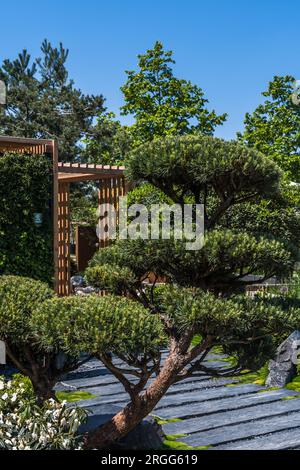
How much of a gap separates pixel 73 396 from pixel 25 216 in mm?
2866

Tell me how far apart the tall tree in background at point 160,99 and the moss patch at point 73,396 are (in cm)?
1365

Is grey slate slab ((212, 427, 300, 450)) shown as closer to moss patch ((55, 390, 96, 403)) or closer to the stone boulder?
the stone boulder

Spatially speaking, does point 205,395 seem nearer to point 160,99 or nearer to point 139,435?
point 139,435

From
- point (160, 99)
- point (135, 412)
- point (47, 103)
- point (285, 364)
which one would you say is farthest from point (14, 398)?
point (47, 103)

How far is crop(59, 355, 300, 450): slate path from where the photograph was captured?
6406mm

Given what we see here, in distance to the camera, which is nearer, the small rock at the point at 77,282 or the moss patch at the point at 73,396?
the moss patch at the point at 73,396

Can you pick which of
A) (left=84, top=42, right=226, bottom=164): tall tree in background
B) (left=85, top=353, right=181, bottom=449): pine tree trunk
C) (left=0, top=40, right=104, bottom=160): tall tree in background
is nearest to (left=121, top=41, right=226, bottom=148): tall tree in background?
(left=84, top=42, right=226, bottom=164): tall tree in background

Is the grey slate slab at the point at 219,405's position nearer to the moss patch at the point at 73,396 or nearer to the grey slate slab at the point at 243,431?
the grey slate slab at the point at 243,431

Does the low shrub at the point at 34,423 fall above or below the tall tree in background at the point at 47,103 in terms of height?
below

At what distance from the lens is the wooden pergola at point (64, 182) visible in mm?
10008

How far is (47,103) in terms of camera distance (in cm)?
2614

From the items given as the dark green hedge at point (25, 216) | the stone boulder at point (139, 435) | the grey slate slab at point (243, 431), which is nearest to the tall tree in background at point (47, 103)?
the dark green hedge at point (25, 216)

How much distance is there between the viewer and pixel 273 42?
9703 mm
